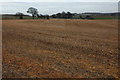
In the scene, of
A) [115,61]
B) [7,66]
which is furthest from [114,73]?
[7,66]

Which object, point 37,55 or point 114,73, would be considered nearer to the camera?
point 114,73

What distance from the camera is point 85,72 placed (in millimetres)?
5730

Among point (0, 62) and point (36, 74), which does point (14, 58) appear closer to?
point (0, 62)

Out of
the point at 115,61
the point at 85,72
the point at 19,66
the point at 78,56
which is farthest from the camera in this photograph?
the point at 78,56

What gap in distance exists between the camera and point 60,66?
20.7 ft

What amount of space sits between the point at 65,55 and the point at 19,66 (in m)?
2.47

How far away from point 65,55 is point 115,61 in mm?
2275

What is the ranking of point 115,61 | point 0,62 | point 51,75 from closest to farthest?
point 51,75
point 0,62
point 115,61

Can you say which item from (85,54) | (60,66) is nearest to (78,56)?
(85,54)

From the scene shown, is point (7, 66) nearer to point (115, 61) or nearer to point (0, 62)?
point (0, 62)

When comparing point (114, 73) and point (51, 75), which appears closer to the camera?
point (51, 75)

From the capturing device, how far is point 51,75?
17.6 ft

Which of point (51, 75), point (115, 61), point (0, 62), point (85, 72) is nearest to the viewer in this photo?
point (51, 75)

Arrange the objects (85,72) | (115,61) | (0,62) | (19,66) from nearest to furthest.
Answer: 1. (85,72)
2. (19,66)
3. (0,62)
4. (115,61)
